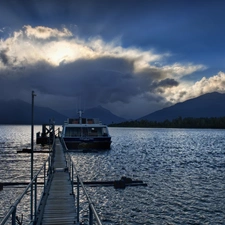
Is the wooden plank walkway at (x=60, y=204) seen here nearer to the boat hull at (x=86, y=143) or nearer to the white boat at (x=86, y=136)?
the boat hull at (x=86, y=143)

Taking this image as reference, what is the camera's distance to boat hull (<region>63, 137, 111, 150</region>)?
58.1 m

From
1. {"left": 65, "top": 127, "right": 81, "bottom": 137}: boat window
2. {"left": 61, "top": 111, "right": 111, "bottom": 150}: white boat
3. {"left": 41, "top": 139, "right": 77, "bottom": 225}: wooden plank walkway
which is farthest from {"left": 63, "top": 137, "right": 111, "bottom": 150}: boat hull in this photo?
{"left": 41, "top": 139, "right": 77, "bottom": 225}: wooden plank walkway

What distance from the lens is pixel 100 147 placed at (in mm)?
60469

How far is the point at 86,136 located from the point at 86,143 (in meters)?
1.84

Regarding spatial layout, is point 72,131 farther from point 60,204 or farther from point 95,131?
point 60,204

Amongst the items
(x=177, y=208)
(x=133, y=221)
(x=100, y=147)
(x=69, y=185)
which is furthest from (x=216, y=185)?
(x=100, y=147)

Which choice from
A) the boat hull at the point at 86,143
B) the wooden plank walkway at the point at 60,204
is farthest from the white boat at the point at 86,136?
the wooden plank walkway at the point at 60,204

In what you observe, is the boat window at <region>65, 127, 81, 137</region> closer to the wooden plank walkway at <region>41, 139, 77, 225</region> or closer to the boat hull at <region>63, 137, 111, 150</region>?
the boat hull at <region>63, 137, 111, 150</region>

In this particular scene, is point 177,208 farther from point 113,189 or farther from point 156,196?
point 113,189

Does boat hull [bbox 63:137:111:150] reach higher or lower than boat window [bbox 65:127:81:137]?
lower

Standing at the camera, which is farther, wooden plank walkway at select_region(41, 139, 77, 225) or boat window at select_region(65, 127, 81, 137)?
boat window at select_region(65, 127, 81, 137)

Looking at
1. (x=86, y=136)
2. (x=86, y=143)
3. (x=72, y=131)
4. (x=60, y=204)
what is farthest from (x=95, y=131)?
(x=60, y=204)

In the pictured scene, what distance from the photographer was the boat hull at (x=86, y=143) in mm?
58091

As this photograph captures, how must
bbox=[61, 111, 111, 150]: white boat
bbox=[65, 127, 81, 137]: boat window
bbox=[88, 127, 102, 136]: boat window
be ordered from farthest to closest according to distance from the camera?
bbox=[88, 127, 102, 136]: boat window, bbox=[65, 127, 81, 137]: boat window, bbox=[61, 111, 111, 150]: white boat
